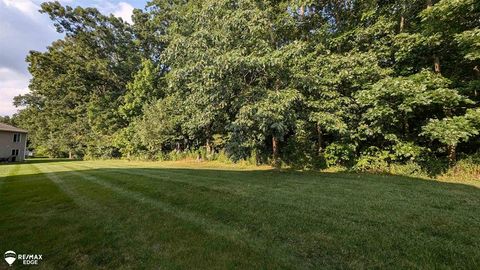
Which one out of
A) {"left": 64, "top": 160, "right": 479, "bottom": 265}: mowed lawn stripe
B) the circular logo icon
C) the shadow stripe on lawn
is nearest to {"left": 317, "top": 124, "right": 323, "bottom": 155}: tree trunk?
{"left": 64, "top": 160, "right": 479, "bottom": 265}: mowed lawn stripe

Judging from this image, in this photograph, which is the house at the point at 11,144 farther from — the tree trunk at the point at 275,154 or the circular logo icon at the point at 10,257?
the circular logo icon at the point at 10,257

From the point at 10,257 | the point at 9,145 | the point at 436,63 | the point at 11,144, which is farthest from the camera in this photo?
the point at 11,144

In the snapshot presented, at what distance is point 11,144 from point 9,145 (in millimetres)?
286

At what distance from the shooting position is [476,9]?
9398mm

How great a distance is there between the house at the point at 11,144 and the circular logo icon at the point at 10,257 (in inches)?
1335

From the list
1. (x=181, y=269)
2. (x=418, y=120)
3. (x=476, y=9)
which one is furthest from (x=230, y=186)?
(x=476, y=9)

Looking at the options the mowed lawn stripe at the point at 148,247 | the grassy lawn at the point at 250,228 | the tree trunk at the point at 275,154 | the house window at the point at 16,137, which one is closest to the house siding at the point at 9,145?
the house window at the point at 16,137

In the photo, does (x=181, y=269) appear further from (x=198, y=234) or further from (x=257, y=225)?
(x=257, y=225)

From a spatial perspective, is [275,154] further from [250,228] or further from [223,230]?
[223,230]

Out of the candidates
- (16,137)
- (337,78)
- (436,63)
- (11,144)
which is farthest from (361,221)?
(16,137)

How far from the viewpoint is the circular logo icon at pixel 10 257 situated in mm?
3535

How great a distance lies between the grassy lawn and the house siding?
30.1 m

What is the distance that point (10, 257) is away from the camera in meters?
3.62

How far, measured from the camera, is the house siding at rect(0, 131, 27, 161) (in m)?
29.5
